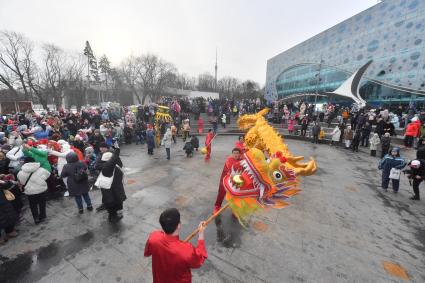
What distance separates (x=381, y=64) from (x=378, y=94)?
339 centimetres

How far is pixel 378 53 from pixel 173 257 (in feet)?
105

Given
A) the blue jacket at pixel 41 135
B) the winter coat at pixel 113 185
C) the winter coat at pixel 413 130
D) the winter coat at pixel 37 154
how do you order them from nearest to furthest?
1. the winter coat at pixel 113 185
2. the winter coat at pixel 37 154
3. the blue jacket at pixel 41 135
4. the winter coat at pixel 413 130

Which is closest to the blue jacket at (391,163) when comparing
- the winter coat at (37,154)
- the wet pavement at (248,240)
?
the wet pavement at (248,240)

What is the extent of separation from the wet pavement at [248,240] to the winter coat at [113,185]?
49 cm

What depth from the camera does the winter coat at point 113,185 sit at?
11.9ft

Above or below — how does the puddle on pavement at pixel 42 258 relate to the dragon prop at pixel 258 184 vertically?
below

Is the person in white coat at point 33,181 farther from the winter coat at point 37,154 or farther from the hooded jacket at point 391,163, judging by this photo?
the hooded jacket at point 391,163

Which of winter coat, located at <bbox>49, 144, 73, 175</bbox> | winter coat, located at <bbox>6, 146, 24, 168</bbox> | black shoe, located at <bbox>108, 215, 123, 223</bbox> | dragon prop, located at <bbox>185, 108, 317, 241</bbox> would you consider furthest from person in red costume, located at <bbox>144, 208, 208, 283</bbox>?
winter coat, located at <bbox>6, 146, 24, 168</bbox>

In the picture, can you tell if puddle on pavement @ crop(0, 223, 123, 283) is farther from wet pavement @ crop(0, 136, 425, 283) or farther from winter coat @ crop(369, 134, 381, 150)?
winter coat @ crop(369, 134, 381, 150)

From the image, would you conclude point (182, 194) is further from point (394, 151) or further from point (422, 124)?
point (422, 124)

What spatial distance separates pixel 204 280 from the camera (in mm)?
2738

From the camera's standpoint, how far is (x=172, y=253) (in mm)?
1566

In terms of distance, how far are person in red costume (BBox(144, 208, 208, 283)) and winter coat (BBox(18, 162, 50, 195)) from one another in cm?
347

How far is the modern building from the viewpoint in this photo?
66.7 feet
